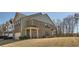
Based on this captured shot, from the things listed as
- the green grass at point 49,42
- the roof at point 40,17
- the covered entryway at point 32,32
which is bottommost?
the green grass at point 49,42

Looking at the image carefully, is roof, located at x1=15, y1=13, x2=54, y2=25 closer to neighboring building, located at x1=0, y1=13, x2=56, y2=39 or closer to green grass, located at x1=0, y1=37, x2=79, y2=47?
neighboring building, located at x1=0, y1=13, x2=56, y2=39

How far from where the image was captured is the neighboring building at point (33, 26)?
2.44 meters

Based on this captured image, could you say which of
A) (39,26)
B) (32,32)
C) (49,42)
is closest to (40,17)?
(39,26)

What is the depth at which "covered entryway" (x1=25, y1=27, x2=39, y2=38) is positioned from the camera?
2.44 m

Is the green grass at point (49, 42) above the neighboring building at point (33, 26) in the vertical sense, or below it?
below

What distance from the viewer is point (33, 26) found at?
96.6 inches

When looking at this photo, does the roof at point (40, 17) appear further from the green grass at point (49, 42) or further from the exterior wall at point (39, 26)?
the green grass at point (49, 42)

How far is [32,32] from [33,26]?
3.1 inches

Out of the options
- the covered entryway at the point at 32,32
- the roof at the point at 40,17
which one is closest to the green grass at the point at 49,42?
the covered entryway at the point at 32,32

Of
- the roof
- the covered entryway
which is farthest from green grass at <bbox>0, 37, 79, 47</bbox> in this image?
the roof
